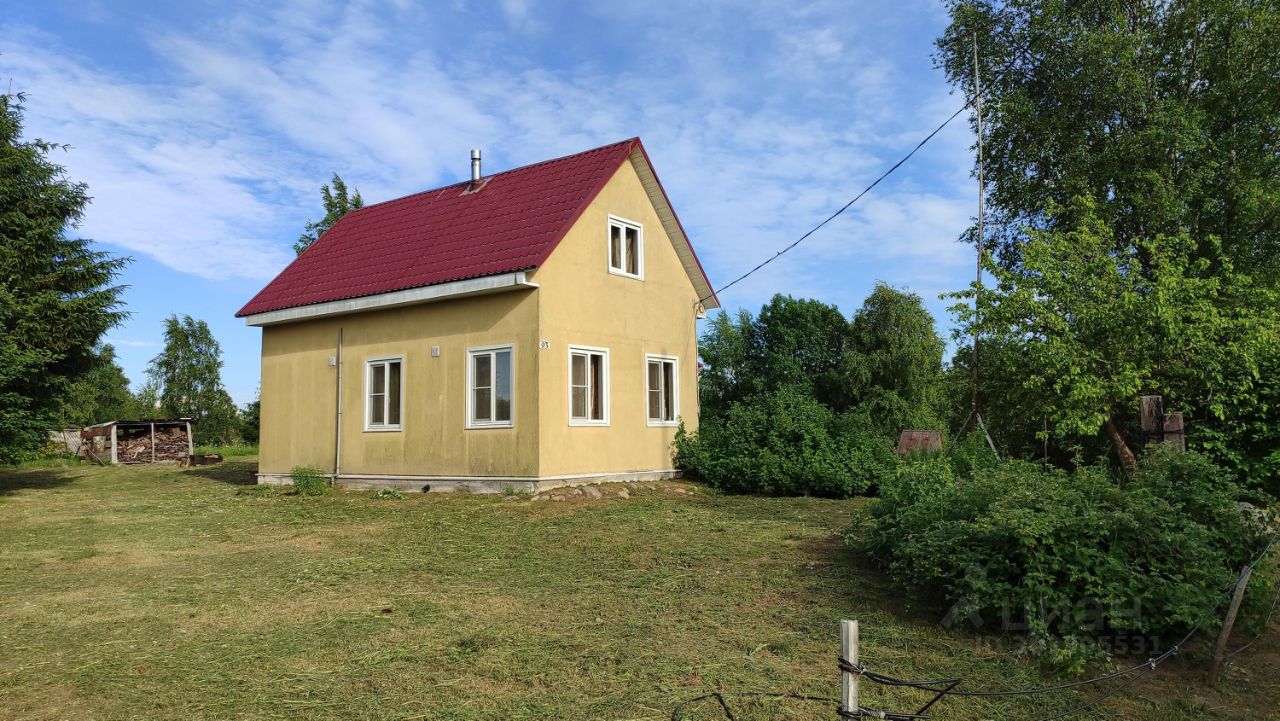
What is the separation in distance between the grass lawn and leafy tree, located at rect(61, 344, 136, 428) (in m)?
37.6

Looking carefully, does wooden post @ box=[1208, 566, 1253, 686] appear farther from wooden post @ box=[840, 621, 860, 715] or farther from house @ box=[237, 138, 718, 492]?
house @ box=[237, 138, 718, 492]

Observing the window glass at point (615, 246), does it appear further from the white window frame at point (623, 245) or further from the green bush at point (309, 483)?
the green bush at point (309, 483)

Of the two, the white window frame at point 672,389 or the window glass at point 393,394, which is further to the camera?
the white window frame at point 672,389

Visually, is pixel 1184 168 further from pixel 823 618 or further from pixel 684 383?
pixel 823 618

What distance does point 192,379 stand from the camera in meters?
50.9

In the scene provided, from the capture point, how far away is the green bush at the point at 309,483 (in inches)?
646

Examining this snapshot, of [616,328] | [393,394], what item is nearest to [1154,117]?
[616,328]

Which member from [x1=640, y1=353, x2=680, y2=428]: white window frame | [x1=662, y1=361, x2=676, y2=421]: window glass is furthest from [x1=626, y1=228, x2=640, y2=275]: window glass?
[x1=662, y1=361, x2=676, y2=421]: window glass

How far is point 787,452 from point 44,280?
17837mm

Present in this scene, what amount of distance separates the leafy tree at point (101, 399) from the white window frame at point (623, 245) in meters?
34.7

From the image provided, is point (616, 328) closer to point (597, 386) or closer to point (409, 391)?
point (597, 386)

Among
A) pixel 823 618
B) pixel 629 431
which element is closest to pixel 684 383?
pixel 629 431

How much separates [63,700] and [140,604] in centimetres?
271

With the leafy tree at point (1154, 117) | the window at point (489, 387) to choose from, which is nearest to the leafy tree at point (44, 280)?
the window at point (489, 387)
